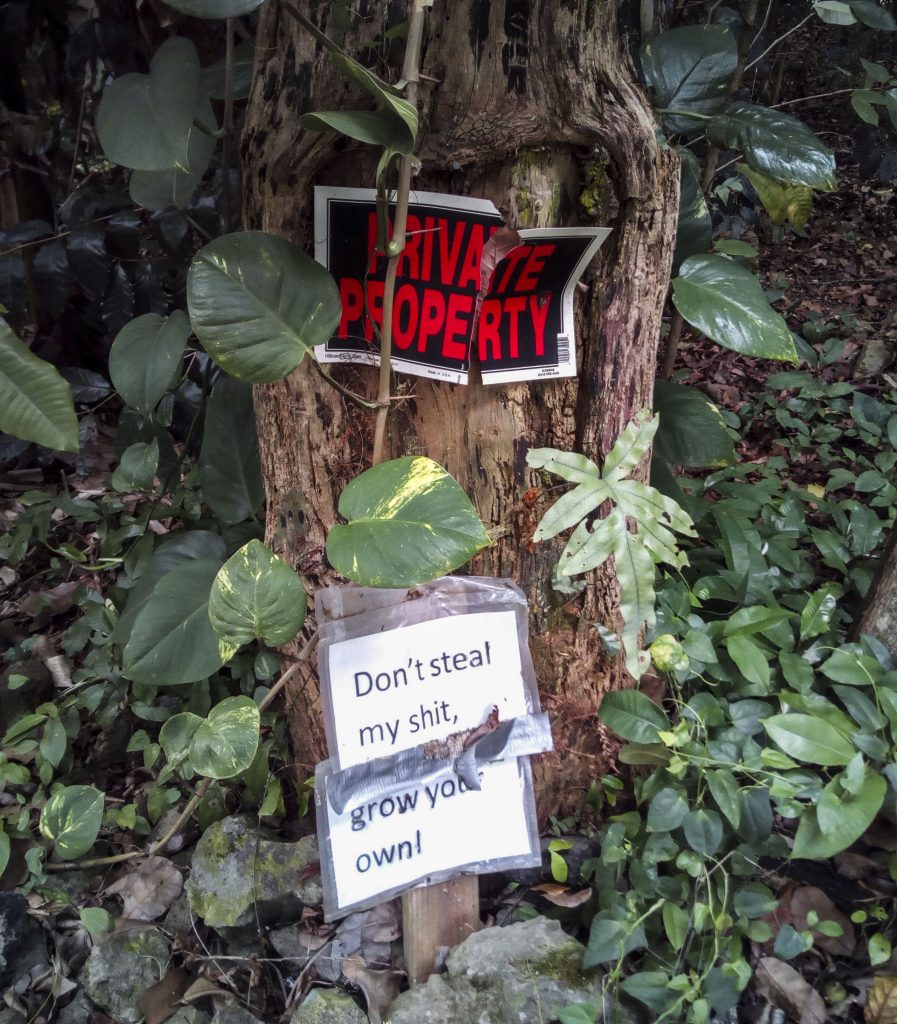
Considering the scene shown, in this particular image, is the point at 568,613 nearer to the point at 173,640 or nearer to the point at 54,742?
the point at 173,640

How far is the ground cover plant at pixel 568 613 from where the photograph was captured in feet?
2.77

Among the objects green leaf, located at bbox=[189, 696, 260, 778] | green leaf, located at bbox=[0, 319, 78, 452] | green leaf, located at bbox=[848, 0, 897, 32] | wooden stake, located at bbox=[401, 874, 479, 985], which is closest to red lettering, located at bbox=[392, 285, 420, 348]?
green leaf, located at bbox=[0, 319, 78, 452]

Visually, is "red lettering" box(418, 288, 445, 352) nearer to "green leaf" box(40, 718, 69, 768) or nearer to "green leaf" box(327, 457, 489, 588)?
"green leaf" box(327, 457, 489, 588)

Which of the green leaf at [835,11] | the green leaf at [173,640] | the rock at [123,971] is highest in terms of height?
the green leaf at [835,11]

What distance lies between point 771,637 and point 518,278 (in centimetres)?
71

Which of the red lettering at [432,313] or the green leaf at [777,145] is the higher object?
the green leaf at [777,145]

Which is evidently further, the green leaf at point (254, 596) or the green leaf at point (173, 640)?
the green leaf at point (173, 640)

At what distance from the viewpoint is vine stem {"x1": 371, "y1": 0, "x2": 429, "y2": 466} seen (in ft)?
2.57

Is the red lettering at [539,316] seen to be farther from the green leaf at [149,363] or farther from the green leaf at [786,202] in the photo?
the green leaf at [786,202]

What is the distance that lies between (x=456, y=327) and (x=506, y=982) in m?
0.84

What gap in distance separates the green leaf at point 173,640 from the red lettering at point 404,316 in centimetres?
48

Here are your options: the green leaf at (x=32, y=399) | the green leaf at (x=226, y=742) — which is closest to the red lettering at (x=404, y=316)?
the green leaf at (x=32, y=399)

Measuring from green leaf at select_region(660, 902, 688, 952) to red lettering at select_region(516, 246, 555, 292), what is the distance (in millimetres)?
826

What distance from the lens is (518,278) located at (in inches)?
36.6
